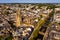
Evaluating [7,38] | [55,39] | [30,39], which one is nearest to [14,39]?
[7,38]

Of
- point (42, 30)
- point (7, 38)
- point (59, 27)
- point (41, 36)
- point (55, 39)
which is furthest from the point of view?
point (7, 38)

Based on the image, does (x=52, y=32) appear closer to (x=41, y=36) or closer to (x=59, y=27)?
(x=59, y=27)

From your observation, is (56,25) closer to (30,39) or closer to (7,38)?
(30,39)

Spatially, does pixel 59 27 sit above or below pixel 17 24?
above

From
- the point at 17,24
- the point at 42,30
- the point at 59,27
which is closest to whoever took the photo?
the point at 59,27

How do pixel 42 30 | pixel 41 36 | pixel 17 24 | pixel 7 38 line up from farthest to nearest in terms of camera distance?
pixel 17 24, pixel 7 38, pixel 42 30, pixel 41 36

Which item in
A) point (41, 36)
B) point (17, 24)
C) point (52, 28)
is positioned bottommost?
point (17, 24)

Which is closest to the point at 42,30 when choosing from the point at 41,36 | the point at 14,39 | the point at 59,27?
the point at 41,36

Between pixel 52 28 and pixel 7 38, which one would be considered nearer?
pixel 52 28

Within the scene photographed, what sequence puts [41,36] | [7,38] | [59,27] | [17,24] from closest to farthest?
1. [59,27]
2. [41,36]
3. [7,38]
4. [17,24]
